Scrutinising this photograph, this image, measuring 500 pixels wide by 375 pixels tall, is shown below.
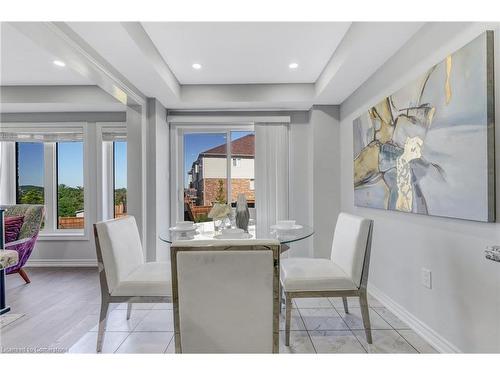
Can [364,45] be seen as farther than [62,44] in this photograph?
Yes

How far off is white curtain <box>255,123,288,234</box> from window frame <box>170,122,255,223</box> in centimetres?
26

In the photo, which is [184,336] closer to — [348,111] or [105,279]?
[105,279]

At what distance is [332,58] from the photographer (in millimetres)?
2785

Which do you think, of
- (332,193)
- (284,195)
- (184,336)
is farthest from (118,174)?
(184,336)

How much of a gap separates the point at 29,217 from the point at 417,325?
14.1ft

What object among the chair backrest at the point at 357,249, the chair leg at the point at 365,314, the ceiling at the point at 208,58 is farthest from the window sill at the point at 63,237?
the chair leg at the point at 365,314

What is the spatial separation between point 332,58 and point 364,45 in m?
0.61

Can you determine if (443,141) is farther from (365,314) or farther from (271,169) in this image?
(271,169)

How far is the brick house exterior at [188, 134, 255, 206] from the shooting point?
425cm

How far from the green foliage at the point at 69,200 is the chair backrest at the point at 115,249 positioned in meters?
2.43

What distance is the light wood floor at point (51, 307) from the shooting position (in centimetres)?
215

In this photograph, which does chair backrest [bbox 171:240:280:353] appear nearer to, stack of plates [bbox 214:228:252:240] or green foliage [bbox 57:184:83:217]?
stack of plates [bbox 214:228:252:240]

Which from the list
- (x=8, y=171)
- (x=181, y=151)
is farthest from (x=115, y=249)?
(x=8, y=171)

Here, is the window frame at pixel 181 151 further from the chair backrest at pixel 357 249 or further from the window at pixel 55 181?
the chair backrest at pixel 357 249
